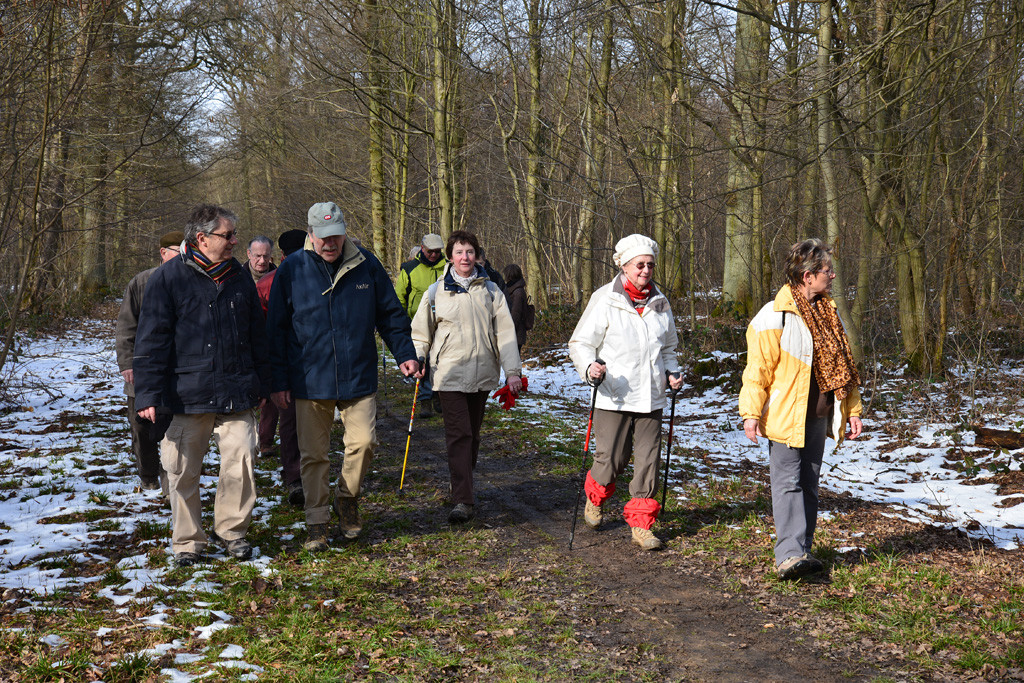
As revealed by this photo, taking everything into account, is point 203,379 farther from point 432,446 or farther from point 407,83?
point 407,83

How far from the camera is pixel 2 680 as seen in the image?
373 cm

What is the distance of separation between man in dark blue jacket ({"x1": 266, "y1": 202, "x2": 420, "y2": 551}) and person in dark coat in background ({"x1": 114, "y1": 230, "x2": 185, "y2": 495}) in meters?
1.13

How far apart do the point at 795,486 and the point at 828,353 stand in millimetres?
853

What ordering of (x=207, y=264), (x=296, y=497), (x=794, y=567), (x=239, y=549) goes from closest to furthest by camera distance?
1. (x=794, y=567)
2. (x=207, y=264)
3. (x=239, y=549)
4. (x=296, y=497)

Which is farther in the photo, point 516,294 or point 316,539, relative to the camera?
point 516,294

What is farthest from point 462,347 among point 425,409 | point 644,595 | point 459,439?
point 425,409

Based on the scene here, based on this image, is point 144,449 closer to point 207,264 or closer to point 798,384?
point 207,264

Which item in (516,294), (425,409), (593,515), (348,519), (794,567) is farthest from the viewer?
(516,294)

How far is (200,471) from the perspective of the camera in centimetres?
541

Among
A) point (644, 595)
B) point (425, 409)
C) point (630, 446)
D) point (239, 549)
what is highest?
point (630, 446)

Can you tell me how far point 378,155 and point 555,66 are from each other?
5096 millimetres

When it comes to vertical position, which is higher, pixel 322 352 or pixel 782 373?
pixel 322 352

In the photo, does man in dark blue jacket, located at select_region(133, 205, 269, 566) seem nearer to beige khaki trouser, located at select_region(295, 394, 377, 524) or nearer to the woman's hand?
beige khaki trouser, located at select_region(295, 394, 377, 524)

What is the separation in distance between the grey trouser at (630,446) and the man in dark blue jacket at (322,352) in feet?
5.44
